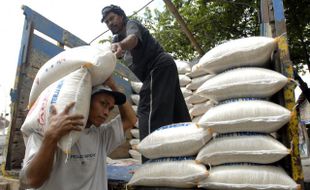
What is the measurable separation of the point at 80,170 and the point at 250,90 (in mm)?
1063

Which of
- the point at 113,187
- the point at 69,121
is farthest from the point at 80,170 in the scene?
the point at 113,187

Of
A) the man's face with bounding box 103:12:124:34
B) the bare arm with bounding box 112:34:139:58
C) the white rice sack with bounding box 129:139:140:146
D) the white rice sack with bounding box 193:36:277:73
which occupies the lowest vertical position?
the white rice sack with bounding box 129:139:140:146

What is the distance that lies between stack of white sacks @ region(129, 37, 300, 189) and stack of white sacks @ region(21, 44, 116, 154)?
591 mm

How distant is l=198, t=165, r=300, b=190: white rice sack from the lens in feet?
5.11

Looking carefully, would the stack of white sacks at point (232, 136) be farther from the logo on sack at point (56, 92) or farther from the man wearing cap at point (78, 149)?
the logo on sack at point (56, 92)

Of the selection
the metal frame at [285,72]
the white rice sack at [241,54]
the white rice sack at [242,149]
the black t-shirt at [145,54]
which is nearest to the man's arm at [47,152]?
the white rice sack at [242,149]

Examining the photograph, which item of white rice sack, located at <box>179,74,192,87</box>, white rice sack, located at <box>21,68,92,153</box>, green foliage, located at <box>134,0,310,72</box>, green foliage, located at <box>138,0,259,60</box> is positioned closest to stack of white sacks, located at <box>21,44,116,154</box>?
white rice sack, located at <box>21,68,92,153</box>

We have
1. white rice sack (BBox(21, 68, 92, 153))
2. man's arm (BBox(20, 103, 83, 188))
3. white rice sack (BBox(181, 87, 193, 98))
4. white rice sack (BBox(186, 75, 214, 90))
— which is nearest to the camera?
man's arm (BBox(20, 103, 83, 188))

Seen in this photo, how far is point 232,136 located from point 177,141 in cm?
33

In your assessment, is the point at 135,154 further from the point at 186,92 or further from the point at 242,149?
the point at 242,149

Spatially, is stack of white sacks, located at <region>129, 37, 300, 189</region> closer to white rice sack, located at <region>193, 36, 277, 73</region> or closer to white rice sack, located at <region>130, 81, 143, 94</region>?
white rice sack, located at <region>193, 36, 277, 73</region>

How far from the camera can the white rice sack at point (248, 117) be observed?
5.48 feet

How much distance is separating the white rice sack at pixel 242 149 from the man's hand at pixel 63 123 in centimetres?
77

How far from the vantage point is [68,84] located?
1.55 meters
